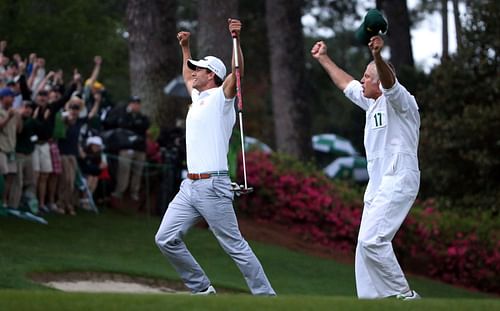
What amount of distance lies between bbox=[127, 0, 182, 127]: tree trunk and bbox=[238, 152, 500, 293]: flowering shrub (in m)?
2.48

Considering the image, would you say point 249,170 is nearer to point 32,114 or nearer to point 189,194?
point 32,114

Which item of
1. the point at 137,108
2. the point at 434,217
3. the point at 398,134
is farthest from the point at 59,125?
the point at 398,134

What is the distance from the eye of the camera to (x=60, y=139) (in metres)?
19.2

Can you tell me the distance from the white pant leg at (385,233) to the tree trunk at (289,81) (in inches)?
723

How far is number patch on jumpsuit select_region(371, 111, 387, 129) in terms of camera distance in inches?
398

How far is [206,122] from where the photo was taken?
423 inches

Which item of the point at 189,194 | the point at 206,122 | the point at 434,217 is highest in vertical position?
the point at 206,122

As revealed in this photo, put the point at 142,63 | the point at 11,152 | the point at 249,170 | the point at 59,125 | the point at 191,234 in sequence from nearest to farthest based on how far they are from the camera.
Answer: the point at 11,152, the point at 59,125, the point at 191,234, the point at 249,170, the point at 142,63

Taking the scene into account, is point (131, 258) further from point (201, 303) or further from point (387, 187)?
point (201, 303)

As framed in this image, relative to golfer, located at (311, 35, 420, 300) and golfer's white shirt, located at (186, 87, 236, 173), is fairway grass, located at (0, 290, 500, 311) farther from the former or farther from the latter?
golfer's white shirt, located at (186, 87, 236, 173)

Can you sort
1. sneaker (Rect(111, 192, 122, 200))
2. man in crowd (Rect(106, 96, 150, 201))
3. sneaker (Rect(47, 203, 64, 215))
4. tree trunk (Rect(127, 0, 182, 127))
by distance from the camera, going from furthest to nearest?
tree trunk (Rect(127, 0, 182, 127))
sneaker (Rect(111, 192, 122, 200))
man in crowd (Rect(106, 96, 150, 201))
sneaker (Rect(47, 203, 64, 215))

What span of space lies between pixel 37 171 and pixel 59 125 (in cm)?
86

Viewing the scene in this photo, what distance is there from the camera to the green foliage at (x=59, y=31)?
25531 millimetres

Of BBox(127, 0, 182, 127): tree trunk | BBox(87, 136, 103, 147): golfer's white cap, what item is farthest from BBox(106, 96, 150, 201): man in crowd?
BBox(127, 0, 182, 127): tree trunk
